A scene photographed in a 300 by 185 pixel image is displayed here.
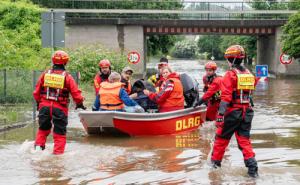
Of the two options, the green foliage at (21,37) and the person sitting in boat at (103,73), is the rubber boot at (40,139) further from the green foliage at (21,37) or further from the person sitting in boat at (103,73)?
the green foliage at (21,37)

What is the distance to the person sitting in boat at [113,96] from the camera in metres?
12.7

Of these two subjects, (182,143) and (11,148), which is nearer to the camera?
(11,148)

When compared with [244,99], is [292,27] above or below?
above

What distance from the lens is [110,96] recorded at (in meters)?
12.8

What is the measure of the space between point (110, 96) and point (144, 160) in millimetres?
2571

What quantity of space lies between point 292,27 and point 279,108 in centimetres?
2082

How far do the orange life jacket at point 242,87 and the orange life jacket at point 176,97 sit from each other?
431 centimetres

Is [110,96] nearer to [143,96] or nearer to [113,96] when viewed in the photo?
[113,96]

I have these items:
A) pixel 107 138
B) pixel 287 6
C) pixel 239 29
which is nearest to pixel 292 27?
pixel 239 29

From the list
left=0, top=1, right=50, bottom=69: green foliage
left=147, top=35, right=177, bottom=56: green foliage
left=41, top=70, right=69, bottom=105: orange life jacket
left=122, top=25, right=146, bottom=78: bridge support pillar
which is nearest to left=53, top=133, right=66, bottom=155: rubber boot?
left=41, top=70, right=69, bottom=105: orange life jacket

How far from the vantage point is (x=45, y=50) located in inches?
949

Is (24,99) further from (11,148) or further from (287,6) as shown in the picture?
(287,6)

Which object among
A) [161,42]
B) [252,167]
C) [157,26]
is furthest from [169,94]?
[161,42]

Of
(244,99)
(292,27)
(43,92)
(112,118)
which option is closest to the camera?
(244,99)
